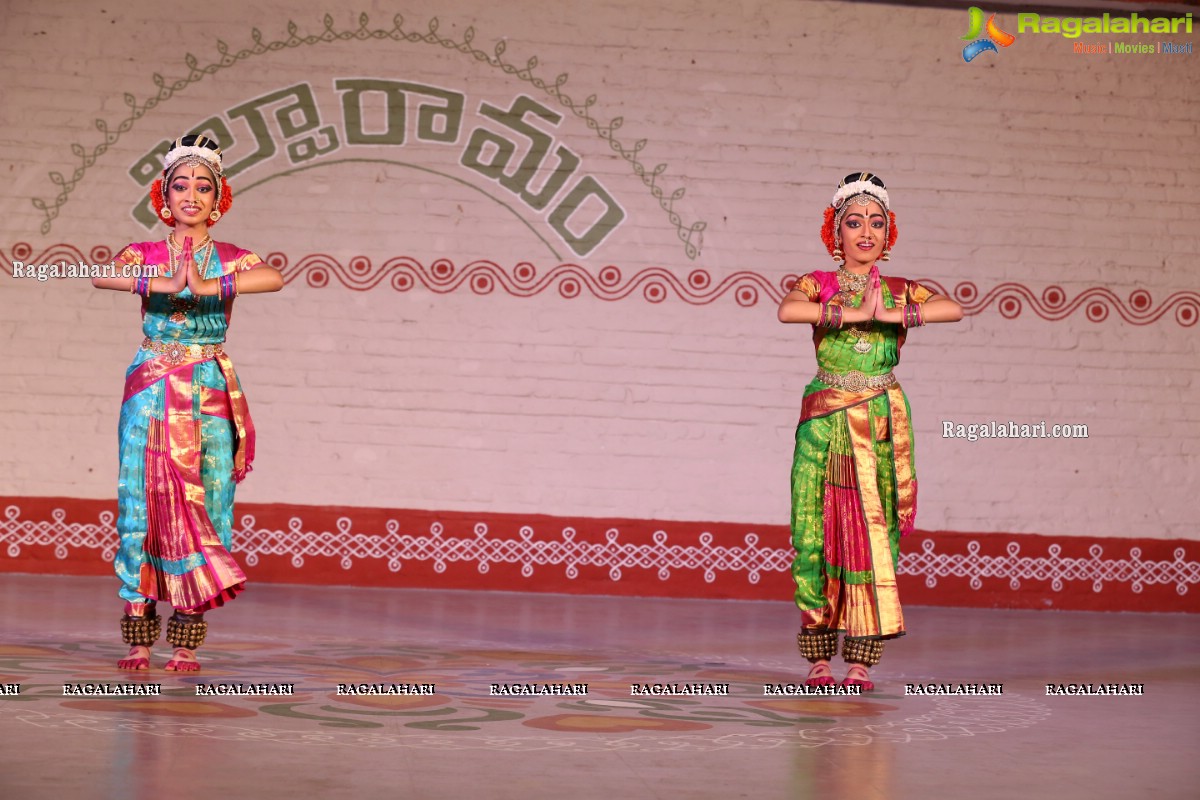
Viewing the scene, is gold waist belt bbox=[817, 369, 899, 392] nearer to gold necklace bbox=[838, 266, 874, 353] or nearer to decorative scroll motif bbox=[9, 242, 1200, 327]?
gold necklace bbox=[838, 266, 874, 353]

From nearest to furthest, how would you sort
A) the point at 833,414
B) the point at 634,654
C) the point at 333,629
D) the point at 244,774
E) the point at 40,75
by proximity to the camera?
the point at 244,774 < the point at 833,414 < the point at 634,654 < the point at 333,629 < the point at 40,75

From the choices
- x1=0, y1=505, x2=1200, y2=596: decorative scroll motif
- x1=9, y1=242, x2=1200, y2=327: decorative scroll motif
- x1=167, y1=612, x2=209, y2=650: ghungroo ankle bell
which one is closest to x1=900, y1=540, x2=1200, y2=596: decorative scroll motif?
x1=0, y1=505, x2=1200, y2=596: decorative scroll motif

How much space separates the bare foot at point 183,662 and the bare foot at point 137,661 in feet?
0.22

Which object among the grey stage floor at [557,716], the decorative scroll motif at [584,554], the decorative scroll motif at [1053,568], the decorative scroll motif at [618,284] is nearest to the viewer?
the grey stage floor at [557,716]

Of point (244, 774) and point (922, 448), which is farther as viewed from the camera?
point (922, 448)

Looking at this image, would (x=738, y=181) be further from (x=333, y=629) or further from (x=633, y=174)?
(x=333, y=629)

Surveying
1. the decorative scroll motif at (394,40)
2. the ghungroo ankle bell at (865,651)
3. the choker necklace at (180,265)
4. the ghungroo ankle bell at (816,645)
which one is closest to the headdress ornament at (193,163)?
the choker necklace at (180,265)

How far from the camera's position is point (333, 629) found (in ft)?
19.2

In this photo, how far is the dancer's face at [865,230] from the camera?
4.80 m

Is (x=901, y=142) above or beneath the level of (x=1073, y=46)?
beneath

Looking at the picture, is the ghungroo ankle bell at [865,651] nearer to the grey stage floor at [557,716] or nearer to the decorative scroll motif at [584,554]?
the grey stage floor at [557,716]

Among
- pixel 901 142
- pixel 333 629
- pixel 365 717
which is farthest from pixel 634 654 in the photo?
pixel 901 142

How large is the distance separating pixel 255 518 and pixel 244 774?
15.6ft

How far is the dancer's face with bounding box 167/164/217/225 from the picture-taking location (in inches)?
184
